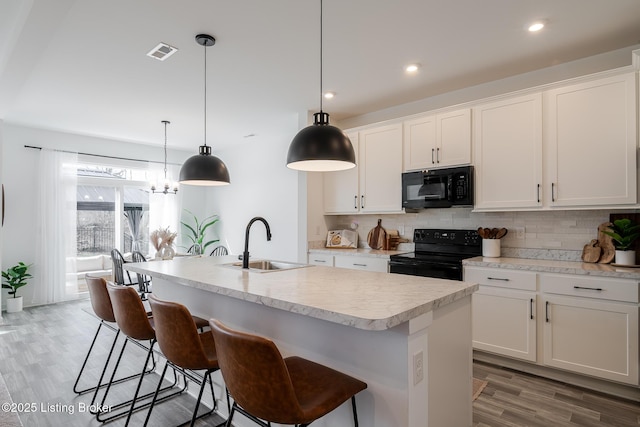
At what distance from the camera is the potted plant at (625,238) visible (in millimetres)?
2559

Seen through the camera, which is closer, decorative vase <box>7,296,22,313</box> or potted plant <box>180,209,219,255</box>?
decorative vase <box>7,296,22,313</box>

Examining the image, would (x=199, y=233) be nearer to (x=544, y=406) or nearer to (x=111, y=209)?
(x=111, y=209)

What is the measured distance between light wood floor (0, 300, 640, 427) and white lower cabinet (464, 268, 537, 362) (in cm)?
23

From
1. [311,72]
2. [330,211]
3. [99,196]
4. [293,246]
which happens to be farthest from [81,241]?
[311,72]

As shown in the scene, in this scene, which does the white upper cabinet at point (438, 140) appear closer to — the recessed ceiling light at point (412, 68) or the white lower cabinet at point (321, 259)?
the recessed ceiling light at point (412, 68)

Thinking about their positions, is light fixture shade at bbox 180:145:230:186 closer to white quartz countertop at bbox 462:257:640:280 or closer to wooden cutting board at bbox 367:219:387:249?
wooden cutting board at bbox 367:219:387:249

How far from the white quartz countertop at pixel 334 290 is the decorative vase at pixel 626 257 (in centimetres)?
166

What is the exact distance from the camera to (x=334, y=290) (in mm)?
1673

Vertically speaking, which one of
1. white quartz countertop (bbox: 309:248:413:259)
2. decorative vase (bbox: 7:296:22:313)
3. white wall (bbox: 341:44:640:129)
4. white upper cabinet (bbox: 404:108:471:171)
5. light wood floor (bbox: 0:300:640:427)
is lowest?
light wood floor (bbox: 0:300:640:427)

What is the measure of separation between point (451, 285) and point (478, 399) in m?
1.25

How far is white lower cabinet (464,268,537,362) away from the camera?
275 centimetres

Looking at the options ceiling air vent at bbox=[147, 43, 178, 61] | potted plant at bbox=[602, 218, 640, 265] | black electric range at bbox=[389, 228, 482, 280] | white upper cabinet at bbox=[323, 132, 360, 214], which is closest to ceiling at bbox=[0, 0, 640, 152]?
ceiling air vent at bbox=[147, 43, 178, 61]

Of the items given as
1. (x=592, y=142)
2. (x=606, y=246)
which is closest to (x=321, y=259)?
(x=606, y=246)

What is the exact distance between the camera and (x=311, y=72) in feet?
10.6
